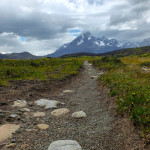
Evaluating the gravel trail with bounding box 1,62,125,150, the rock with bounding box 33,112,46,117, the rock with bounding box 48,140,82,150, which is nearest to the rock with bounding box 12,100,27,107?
the gravel trail with bounding box 1,62,125,150

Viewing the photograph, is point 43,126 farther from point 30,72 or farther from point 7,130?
point 30,72

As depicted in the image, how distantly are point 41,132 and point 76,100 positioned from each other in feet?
13.2

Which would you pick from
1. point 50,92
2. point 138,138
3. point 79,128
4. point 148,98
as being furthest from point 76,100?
point 138,138

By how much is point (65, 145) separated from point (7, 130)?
222 centimetres

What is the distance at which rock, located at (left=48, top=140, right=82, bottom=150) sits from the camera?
12.9ft

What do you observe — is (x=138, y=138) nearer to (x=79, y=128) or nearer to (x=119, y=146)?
(x=119, y=146)

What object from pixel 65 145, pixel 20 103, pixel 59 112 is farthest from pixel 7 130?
pixel 20 103

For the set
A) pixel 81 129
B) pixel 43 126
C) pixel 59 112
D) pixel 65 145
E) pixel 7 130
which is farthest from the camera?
pixel 59 112

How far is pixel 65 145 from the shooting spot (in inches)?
159

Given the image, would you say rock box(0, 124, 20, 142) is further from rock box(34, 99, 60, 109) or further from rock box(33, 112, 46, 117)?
rock box(34, 99, 60, 109)

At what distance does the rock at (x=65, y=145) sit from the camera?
155 inches

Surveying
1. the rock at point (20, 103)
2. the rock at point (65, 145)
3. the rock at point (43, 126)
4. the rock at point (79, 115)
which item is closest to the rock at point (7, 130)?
the rock at point (43, 126)

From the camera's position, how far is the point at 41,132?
489 centimetres

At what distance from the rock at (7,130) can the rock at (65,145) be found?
156 cm
